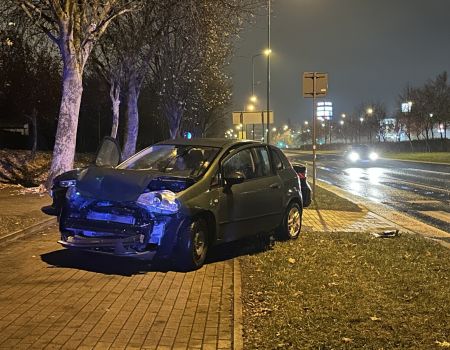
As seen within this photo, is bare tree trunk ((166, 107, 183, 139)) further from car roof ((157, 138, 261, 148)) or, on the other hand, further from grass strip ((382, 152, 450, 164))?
car roof ((157, 138, 261, 148))

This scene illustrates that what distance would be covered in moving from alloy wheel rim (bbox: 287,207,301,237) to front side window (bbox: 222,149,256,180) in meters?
1.28

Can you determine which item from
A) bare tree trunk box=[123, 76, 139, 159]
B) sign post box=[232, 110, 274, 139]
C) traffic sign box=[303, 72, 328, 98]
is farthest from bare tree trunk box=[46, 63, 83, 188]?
sign post box=[232, 110, 274, 139]

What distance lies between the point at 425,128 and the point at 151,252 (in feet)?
209

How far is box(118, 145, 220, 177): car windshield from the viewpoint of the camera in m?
7.38

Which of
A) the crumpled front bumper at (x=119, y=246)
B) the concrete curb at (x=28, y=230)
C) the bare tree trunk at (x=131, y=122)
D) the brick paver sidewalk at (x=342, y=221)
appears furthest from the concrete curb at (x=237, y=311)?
the bare tree trunk at (x=131, y=122)

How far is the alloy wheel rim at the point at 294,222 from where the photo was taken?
9000 millimetres

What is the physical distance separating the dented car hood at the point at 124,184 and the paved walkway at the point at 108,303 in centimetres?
Answer: 96

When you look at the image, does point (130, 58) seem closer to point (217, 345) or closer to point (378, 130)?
point (217, 345)

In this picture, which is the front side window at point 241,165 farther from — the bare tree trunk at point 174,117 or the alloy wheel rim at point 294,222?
the bare tree trunk at point 174,117

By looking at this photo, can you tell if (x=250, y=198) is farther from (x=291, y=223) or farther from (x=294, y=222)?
(x=294, y=222)

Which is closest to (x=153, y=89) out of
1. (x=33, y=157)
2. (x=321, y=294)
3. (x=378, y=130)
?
(x=33, y=157)

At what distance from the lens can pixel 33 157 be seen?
79.3 feet

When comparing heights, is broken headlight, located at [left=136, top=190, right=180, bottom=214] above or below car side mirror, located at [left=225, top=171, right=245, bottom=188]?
below

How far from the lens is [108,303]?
17.9ft
